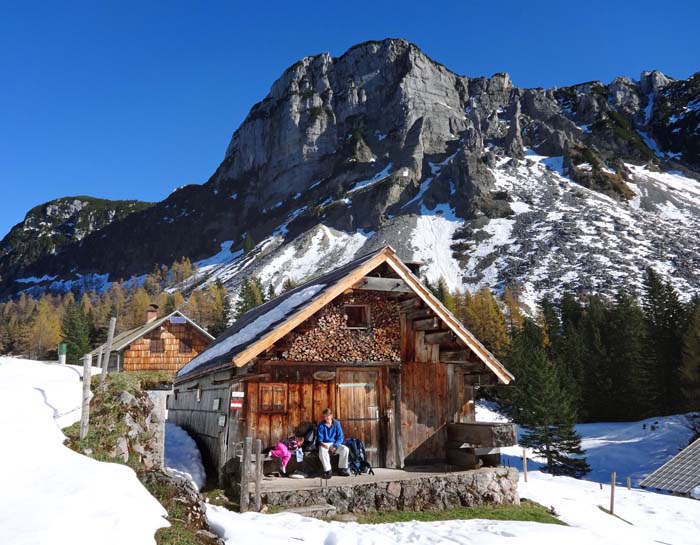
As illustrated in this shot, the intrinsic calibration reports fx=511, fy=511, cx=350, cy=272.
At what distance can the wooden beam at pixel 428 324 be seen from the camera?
13719 millimetres

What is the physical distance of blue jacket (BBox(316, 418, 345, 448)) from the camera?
40.3 ft

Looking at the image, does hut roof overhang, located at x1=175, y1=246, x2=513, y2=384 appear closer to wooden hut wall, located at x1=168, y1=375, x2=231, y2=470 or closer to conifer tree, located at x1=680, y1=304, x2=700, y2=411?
wooden hut wall, located at x1=168, y1=375, x2=231, y2=470

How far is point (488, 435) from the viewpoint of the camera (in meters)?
12.8

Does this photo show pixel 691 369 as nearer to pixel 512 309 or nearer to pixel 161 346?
pixel 512 309

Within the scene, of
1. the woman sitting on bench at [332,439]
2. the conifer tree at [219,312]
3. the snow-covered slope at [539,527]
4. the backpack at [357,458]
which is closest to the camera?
the snow-covered slope at [539,527]

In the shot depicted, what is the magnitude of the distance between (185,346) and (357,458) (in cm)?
3261

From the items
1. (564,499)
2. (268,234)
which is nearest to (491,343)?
(564,499)

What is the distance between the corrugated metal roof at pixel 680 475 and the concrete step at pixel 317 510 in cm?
1677

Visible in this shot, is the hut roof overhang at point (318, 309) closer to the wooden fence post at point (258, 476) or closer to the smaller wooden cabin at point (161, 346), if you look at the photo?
the wooden fence post at point (258, 476)

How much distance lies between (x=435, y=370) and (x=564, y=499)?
19.2 ft

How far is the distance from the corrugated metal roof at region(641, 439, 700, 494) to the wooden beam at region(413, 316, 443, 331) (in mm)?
14294

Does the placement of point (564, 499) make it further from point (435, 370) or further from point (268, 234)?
point (268, 234)

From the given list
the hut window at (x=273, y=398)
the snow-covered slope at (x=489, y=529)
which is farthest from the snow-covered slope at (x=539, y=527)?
the hut window at (x=273, y=398)

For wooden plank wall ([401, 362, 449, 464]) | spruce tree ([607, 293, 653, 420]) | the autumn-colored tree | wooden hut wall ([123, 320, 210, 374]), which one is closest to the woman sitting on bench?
wooden plank wall ([401, 362, 449, 464])
